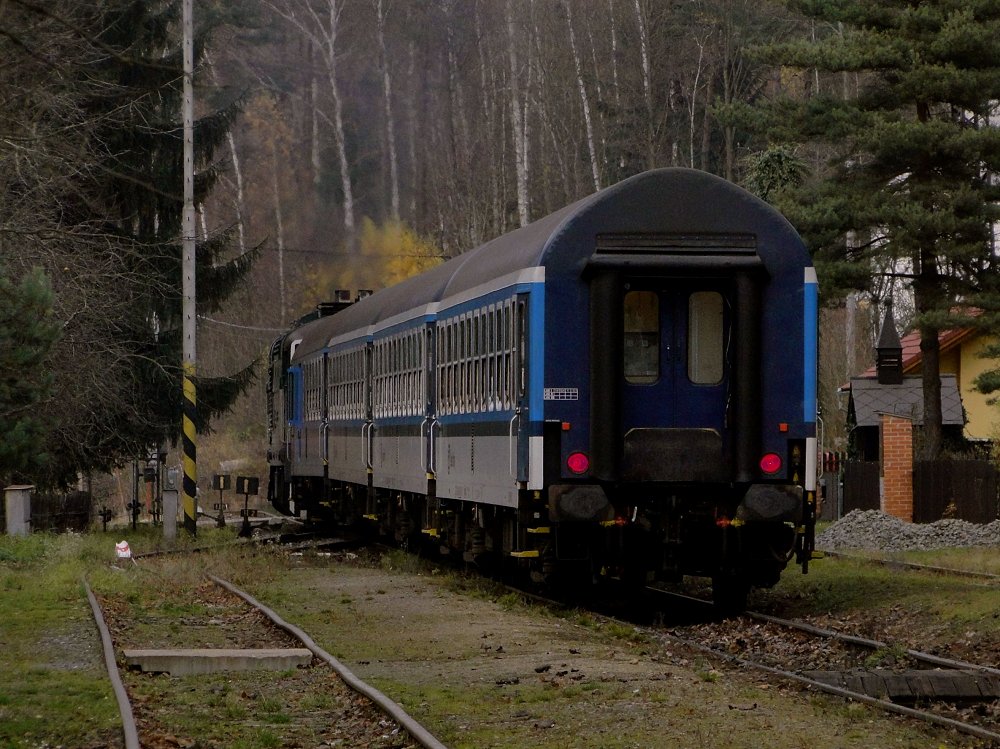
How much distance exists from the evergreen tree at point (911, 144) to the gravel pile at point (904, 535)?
13.7 feet

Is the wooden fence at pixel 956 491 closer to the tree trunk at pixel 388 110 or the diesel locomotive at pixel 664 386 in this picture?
the diesel locomotive at pixel 664 386

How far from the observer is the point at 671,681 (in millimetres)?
11227

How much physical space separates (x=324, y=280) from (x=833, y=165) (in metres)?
20.4

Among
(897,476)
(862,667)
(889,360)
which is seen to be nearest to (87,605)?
(862,667)

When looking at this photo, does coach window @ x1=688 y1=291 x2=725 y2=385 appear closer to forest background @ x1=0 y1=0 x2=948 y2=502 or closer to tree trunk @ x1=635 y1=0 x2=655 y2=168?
forest background @ x1=0 y1=0 x2=948 y2=502

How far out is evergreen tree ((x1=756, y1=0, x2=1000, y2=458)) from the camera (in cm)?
2980

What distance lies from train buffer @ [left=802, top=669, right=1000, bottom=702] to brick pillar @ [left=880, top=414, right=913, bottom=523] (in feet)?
63.4

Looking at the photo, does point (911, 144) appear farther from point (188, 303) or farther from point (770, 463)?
point (770, 463)

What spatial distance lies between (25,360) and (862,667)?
43.2 feet


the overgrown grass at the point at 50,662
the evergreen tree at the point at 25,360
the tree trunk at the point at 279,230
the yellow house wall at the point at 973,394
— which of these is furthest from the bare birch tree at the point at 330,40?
the overgrown grass at the point at 50,662

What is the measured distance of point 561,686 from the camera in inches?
435

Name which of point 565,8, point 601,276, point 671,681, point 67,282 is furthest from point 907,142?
point 565,8

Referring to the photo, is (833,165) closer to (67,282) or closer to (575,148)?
(67,282)

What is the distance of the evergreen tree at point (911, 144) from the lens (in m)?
29.8
